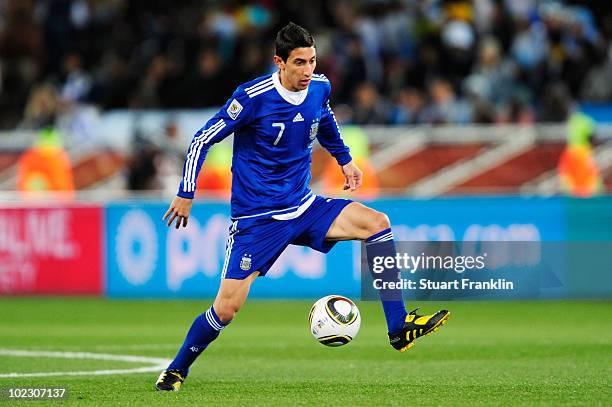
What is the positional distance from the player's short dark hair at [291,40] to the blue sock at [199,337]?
1.66 meters

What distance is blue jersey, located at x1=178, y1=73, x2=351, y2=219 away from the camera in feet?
25.9

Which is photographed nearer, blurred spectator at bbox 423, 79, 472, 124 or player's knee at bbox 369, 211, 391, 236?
player's knee at bbox 369, 211, 391, 236

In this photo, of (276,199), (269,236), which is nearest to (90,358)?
(269,236)

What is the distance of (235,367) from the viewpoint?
935 cm

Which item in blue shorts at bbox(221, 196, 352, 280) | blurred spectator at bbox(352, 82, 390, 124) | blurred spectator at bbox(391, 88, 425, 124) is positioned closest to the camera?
blue shorts at bbox(221, 196, 352, 280)

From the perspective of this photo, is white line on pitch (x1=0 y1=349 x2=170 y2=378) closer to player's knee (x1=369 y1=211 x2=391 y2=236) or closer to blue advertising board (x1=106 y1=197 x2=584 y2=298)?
player's knee (x1=369 y1=211 x2=391 y2=236)

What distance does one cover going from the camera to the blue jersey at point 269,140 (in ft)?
25.9

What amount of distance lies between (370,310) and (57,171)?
6720 mm

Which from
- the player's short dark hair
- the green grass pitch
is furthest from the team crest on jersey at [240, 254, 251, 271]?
the player's short dark hair

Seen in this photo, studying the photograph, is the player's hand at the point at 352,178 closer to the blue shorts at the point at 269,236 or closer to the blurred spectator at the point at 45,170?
the blue shorts at the point at 269,236

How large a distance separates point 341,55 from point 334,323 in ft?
40.4

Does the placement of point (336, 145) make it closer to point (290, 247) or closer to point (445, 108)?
point (290, 247)

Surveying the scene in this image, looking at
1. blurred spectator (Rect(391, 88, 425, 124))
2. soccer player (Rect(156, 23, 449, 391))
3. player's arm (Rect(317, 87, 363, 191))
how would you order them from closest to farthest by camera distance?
soccer player (Rect(156, 23, 449, 391)) → player's arm (Rect(317, 87, 363, 191)) → blurred spectator (Rect(391, 88, 425, 124))

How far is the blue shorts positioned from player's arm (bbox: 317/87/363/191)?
0.89ft
